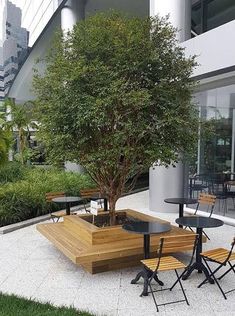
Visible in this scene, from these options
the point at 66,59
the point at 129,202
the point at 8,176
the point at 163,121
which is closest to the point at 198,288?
the point at 163,121

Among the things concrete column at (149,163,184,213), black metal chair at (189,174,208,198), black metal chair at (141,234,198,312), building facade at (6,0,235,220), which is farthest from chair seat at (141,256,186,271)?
black metal chair at (189,174,208,198)

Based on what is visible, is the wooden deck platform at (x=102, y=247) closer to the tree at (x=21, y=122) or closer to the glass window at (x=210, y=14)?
the glass window at (x=210, y=14)

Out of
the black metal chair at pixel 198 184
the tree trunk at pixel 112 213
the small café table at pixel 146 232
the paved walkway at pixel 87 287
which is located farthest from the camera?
the black metal chair at pixel 198 184

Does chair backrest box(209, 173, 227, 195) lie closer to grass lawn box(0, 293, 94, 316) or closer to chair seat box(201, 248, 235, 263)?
chair seat box(201, 248, 235, 263)

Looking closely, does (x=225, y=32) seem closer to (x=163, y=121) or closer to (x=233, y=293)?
(x=163, y=121)

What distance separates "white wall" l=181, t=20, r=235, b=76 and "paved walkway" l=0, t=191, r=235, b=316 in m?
4.87

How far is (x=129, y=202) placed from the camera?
42.6 ft

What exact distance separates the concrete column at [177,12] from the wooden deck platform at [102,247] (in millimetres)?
6181

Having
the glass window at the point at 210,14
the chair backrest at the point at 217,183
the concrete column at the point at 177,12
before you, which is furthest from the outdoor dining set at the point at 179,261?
the glass window at the point at 210,14

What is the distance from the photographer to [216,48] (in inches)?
331

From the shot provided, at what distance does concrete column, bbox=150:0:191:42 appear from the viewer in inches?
396

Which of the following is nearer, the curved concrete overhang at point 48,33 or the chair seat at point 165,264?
the chair seat at point 165,264

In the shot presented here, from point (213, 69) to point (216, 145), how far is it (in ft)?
7.54

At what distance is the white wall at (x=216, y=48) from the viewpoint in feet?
26.3
